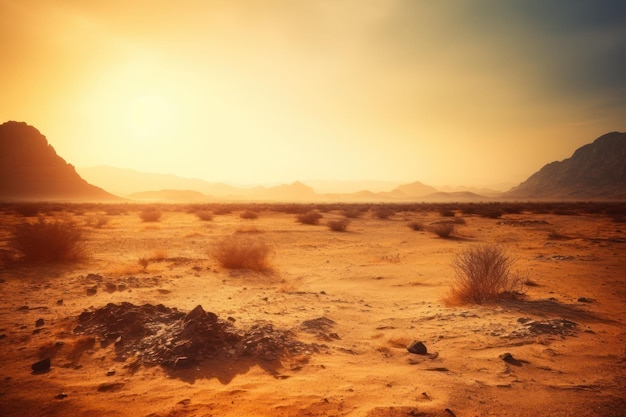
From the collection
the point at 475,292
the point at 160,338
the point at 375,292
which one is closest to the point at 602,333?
the point at 475,292

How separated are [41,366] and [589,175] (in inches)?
6030

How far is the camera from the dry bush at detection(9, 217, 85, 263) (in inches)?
353

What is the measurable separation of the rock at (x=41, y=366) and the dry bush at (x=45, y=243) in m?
6.86

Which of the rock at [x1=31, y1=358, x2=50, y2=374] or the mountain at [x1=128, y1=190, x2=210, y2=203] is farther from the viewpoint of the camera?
the mountain at [x1=128, y1=190, x2=210, y2=203]

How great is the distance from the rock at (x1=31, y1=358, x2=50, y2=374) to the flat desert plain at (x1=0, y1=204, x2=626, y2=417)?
0.16ft

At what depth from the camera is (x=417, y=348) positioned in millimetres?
4449

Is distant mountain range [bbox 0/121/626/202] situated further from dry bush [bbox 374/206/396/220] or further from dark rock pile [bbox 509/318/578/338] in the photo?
dark rock pile [bbox 509/318/578/338]

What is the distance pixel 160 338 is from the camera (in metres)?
4.50

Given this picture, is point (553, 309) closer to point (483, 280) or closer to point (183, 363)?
point (483, 280)

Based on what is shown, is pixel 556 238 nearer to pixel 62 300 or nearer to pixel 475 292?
pixel 475 292

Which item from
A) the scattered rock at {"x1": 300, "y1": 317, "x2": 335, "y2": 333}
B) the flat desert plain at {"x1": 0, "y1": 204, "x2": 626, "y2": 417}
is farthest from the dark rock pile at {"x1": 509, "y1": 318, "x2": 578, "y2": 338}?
the scattered rock at {"x1": 300, "y1": 317, "x2": 335, "y2": 333}

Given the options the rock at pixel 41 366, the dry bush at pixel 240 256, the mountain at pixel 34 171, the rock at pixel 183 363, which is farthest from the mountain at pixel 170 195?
the rock at pixel 183 363

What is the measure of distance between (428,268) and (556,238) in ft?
36.7

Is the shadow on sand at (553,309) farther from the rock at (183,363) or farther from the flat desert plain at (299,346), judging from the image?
the rock at (183,363)
